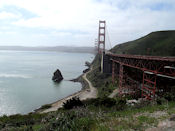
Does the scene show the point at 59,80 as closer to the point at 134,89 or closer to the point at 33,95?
the point at 33,95

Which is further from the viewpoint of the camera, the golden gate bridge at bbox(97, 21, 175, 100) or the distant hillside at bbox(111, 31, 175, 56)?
the distant hillside at bbox(111, 31, 175, 56)

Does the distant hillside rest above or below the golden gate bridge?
above

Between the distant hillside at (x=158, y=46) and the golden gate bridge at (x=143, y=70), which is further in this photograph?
the distant hillside at (x=158, y=46)

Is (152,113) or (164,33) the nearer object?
(152,113)

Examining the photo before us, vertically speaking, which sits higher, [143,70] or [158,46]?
[158,46]

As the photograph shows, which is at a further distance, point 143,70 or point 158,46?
point 158,46

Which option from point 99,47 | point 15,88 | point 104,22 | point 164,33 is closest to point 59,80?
point 15,88

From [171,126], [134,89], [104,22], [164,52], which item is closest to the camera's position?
[171,126]

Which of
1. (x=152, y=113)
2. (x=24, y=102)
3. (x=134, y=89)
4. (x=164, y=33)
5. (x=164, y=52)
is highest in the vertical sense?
(x=164, y=33)

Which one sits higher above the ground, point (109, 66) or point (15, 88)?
point (109, 66)

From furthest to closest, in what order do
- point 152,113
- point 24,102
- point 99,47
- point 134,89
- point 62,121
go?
point 99,47, point 24,102, point 134,89, point 152,113, point 62,121

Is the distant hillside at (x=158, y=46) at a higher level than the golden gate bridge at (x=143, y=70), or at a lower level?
higher
